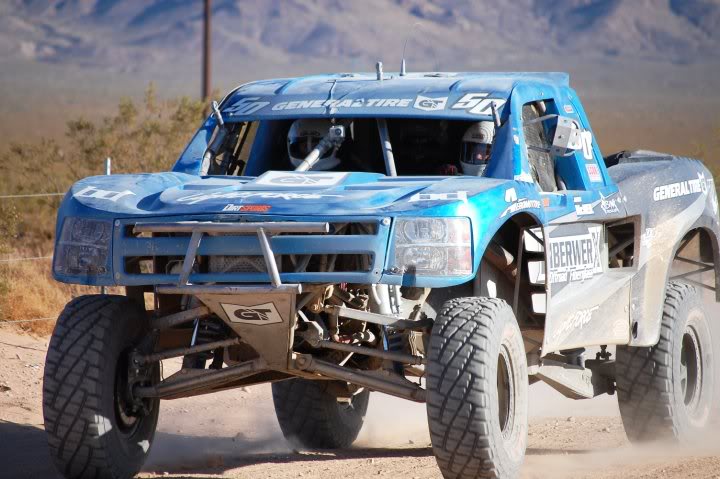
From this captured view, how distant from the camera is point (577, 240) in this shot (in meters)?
7.87

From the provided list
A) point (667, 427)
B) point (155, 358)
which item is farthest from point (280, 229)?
point (667, 427)

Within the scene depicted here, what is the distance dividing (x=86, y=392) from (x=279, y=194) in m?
1.28

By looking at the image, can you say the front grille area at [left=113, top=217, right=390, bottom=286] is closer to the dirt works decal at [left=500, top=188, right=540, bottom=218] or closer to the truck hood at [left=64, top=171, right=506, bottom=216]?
the truck hood at [left=64, top=171, right=506, bottom=216]

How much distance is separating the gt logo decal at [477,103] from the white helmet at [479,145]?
0.45ft

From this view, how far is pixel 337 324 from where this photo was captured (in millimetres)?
6750

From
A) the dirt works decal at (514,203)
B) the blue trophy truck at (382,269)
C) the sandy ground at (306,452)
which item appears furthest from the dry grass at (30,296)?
the dirt works decal at (514,203)

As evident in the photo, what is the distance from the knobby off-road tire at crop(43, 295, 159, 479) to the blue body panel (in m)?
0.25

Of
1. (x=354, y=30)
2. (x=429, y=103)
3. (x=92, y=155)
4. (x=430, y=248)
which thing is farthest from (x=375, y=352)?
(x=354, y=30)

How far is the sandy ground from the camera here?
7793 millimetres

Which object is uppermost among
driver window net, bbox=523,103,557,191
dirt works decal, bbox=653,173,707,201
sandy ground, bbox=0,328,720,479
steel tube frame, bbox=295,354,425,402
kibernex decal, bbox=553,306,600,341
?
driver window net, bbox=523,103,557,191

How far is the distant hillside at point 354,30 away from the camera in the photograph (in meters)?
77.5

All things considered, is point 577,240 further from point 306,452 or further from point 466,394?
point 306,452

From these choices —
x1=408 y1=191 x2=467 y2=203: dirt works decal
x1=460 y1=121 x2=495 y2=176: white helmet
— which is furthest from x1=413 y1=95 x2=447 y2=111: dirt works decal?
x1=408 y1=191 x2=467 y2=203: dirt works decal

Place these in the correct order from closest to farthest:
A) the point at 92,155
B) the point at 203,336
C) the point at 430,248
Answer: the point at 430,248, the point at 203,336, the point at 92,155
